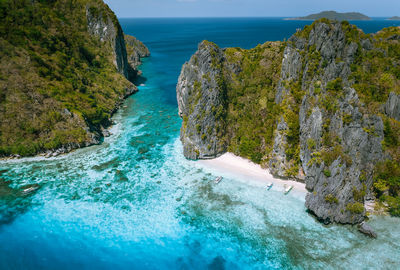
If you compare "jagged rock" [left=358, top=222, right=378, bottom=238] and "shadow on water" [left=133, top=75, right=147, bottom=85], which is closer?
"jagged rock" [left=358, top=222, right=378, bottom=238]

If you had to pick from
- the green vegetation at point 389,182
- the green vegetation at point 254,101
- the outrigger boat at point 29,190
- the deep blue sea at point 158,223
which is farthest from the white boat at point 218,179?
the outrigger boat at point 29,190

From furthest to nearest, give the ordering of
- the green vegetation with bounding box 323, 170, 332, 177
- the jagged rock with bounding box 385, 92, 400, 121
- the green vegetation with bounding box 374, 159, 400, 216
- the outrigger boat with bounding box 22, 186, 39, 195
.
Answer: the outrigger boat with bounding box 22, 186, 39, 195 → the jagged rock with bounding box 385, 92, 400, 121 → the green vegetation with bounding box 323, 170, 332, 177 → the green vegetation with bounding box 374, 159, 400, 216

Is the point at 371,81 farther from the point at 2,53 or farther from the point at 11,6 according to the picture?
the point at 11,6

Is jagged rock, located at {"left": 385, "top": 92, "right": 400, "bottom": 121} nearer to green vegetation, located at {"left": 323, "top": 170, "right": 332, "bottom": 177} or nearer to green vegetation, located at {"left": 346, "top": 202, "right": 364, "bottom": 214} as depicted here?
green vegetation, located at {"left": 323, "top": 170, "right": 332, "bottom": 177}

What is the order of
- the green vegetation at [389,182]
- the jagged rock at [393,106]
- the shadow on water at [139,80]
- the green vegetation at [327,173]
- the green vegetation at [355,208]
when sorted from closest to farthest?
the green vegetation at [355,208] → the green vegetation at [389,182] → the green vegetation at [327,173] → the jagged rock at [393,106] → the shadow on water at [139,80]

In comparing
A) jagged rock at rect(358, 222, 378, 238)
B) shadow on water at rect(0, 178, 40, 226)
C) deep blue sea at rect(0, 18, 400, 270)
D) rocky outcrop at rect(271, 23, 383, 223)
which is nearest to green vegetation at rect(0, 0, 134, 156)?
deep blue sea at rect(0, 18, 400, 270)

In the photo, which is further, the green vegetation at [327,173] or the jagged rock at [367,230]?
the green vegetation at [327,173]

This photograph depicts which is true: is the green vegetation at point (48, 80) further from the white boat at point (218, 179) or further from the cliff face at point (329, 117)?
the white boat at point (218, 179)

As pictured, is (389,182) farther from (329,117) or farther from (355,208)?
(329,117)
